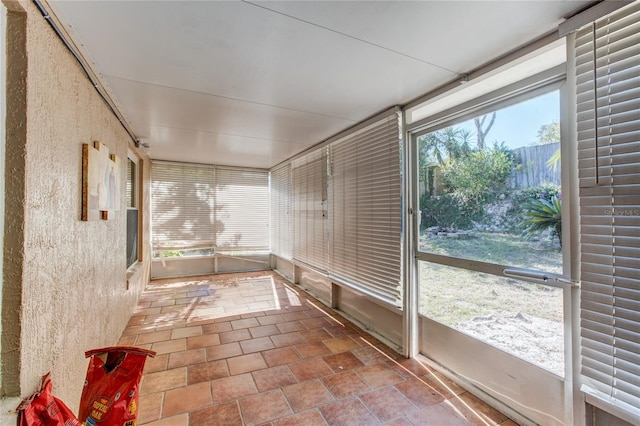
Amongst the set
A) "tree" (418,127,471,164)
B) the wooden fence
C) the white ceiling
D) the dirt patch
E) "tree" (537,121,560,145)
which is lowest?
the dirt patch

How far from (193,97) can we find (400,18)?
1.82m

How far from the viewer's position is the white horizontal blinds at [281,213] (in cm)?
539

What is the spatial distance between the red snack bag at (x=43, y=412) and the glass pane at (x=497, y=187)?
250cm

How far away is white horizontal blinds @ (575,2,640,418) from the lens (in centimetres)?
129

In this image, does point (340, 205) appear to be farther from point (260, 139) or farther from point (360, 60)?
point (360, 60)

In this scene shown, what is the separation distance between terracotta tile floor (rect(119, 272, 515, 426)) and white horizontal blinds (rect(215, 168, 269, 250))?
2.45 m

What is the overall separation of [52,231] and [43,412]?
796 millimetres

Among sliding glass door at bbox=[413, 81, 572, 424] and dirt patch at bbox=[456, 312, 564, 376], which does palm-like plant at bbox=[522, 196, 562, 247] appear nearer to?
sliding glass door at bbox=[413, 81, 572, 424]

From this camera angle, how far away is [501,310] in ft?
6.53

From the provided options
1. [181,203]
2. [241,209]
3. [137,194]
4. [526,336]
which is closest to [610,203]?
[526,336]

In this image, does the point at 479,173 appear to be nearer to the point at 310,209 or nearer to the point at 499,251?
the point at 499,251

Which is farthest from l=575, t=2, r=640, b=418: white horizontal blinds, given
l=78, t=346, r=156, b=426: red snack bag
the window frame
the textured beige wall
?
the window frame

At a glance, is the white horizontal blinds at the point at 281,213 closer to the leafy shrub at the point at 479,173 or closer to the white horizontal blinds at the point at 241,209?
the white horizontal blinds at the point at 241,209

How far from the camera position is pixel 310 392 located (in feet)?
6.95
